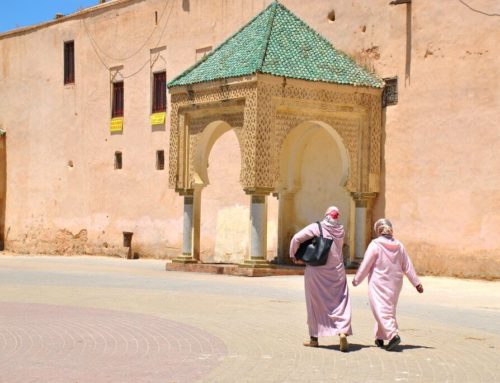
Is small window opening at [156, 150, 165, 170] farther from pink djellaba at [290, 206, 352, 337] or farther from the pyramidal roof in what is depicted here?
pink djellaba at [290, 206, 352, 337]

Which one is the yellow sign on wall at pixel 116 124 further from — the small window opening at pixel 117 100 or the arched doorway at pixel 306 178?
the arched doorway at pixel 306 178

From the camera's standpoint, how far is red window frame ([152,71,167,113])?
78.5 feet

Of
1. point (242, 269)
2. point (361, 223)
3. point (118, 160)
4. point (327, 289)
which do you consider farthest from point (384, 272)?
point (118, 160)

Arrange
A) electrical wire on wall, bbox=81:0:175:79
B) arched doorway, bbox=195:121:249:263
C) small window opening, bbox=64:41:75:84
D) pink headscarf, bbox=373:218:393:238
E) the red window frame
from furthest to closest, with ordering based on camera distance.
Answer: small window opening, bbox=64:41:75:84
electrical wire on wall, bbox=81:0:175:79
the red window frame
arched doorway, bbox=195:121:249:263
pink headscarf, bbox=373:218:393:238

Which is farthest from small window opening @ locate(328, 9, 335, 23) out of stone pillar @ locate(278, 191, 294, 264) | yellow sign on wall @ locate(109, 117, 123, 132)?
yellow sign on wall @ locate(109, 117, 123, 132)

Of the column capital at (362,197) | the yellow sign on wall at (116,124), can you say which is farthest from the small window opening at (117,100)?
the column capital at (362,197)

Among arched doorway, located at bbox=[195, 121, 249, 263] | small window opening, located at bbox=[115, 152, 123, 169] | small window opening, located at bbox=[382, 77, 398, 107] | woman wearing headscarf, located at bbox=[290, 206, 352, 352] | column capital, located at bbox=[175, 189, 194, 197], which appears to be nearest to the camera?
woman wearing headscarf, located at bbox=[290, 206, 352, 352]

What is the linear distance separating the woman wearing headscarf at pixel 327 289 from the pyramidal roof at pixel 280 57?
8743mm

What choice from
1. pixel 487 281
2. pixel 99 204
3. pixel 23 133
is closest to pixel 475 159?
pixel 487 281

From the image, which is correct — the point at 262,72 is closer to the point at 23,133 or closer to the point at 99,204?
the point at 99,204

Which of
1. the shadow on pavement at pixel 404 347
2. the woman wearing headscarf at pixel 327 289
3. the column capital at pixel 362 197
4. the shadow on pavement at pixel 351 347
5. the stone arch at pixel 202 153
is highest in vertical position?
the stone arch at pixel 202 153

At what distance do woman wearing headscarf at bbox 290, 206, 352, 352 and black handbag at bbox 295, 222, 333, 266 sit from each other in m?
0.04

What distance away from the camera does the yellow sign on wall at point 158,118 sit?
23695mm

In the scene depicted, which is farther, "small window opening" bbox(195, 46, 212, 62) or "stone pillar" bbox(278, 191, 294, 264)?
"small window opening" bbox(195, 46, 212, 62)
